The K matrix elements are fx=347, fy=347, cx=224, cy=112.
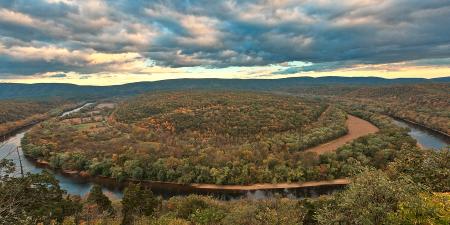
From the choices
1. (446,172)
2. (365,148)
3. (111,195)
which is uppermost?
(446,172)

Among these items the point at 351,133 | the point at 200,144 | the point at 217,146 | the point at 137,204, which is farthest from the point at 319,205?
the point at 351,133

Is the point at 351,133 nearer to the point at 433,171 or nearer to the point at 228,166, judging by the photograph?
the point at 228,166

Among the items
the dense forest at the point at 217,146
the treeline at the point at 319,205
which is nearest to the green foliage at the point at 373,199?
the treeline at the point at 319,205

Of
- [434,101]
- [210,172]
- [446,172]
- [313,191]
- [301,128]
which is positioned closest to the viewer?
[446,172]

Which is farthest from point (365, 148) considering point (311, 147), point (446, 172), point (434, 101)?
point (434, 101)

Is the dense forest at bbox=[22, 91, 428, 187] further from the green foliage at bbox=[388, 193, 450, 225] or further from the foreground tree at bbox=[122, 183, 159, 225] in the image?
the green foliage at bbox=[388, 193, 450, 225]

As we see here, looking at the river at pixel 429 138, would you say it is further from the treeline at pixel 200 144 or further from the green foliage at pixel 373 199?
the green foliage at pixel 373 199

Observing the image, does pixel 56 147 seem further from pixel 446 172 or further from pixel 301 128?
pixel 446 172

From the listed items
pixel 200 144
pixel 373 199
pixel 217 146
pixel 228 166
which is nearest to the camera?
pixel 373 199

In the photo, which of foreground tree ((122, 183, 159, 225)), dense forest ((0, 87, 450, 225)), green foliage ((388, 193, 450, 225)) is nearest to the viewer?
green foliage ((388, 193, 450, 225))

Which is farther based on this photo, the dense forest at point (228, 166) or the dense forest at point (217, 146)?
the dense forest at point (217, 146)


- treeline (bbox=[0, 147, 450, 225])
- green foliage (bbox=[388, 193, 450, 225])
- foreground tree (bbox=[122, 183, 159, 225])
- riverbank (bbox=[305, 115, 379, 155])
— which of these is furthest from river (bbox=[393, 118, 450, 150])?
green foliage (bbox=[388, 193, 450, 225])
